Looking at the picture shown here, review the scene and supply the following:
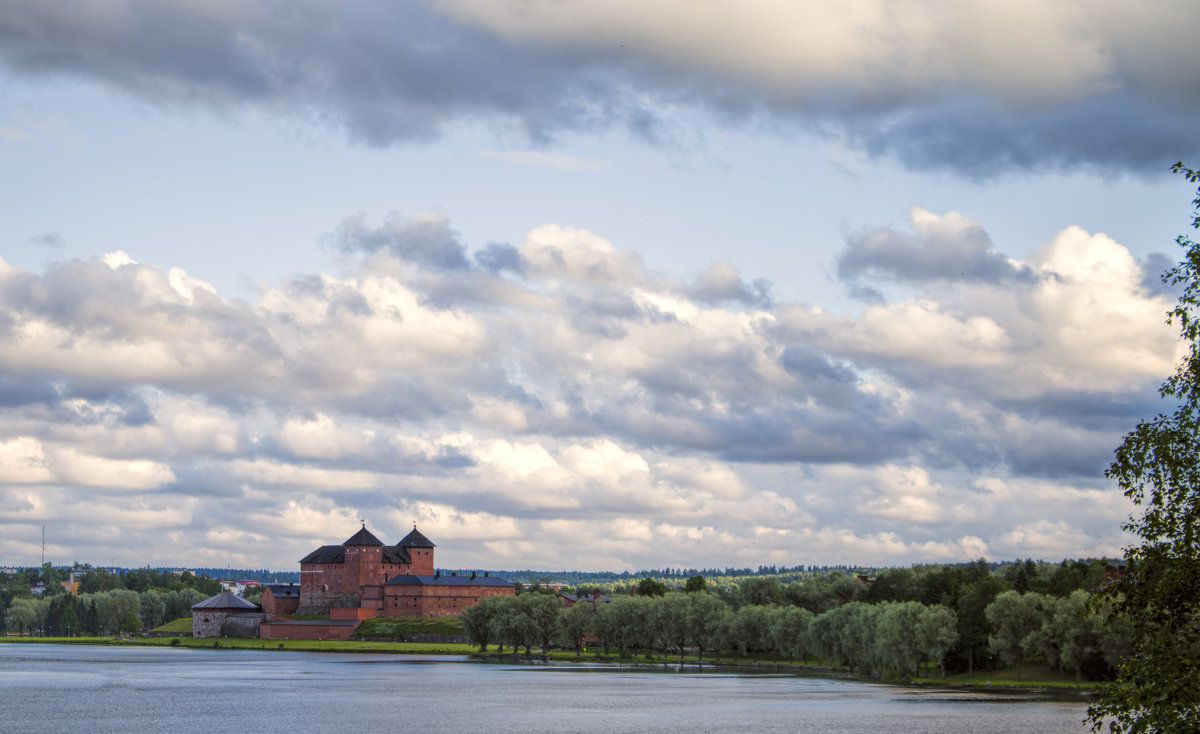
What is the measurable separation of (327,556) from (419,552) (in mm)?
13359

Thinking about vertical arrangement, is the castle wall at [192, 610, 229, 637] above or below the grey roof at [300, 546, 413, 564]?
below

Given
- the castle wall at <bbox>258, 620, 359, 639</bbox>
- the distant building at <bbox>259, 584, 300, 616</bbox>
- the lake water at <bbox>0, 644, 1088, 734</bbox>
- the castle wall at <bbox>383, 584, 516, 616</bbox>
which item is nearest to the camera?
the lake water at <bbox>0, 644, 1088, 734</bbox>

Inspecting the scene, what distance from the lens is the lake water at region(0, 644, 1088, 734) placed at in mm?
55531

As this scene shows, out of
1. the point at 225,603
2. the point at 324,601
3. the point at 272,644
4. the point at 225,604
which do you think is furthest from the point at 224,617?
the point at 272,644

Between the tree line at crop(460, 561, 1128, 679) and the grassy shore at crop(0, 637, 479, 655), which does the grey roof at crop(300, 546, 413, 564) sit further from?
the tree line at crop(460, 561, 1128, 679)

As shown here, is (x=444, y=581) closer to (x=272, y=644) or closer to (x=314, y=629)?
(x=314, y=629)

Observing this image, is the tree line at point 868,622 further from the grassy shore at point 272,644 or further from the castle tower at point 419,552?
the castle tower at point 419,552

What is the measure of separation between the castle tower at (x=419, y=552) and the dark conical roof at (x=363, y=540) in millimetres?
A: 5898

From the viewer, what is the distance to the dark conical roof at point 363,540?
173m

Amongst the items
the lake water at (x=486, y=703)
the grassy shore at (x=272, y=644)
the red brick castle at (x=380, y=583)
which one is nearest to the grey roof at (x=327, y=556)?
the red brick castle at (x=380, y=583)

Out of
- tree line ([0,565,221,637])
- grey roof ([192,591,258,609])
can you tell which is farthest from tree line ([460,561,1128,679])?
tree line ([0,565,221,637])

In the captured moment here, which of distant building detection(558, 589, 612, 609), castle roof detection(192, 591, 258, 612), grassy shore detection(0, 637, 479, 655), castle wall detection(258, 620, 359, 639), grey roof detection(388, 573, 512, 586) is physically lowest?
grassy shore detection(0, 637, 479, 655)

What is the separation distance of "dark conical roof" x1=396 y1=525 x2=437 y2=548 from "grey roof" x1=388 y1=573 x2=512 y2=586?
6665 mm

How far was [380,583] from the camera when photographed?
170 m
